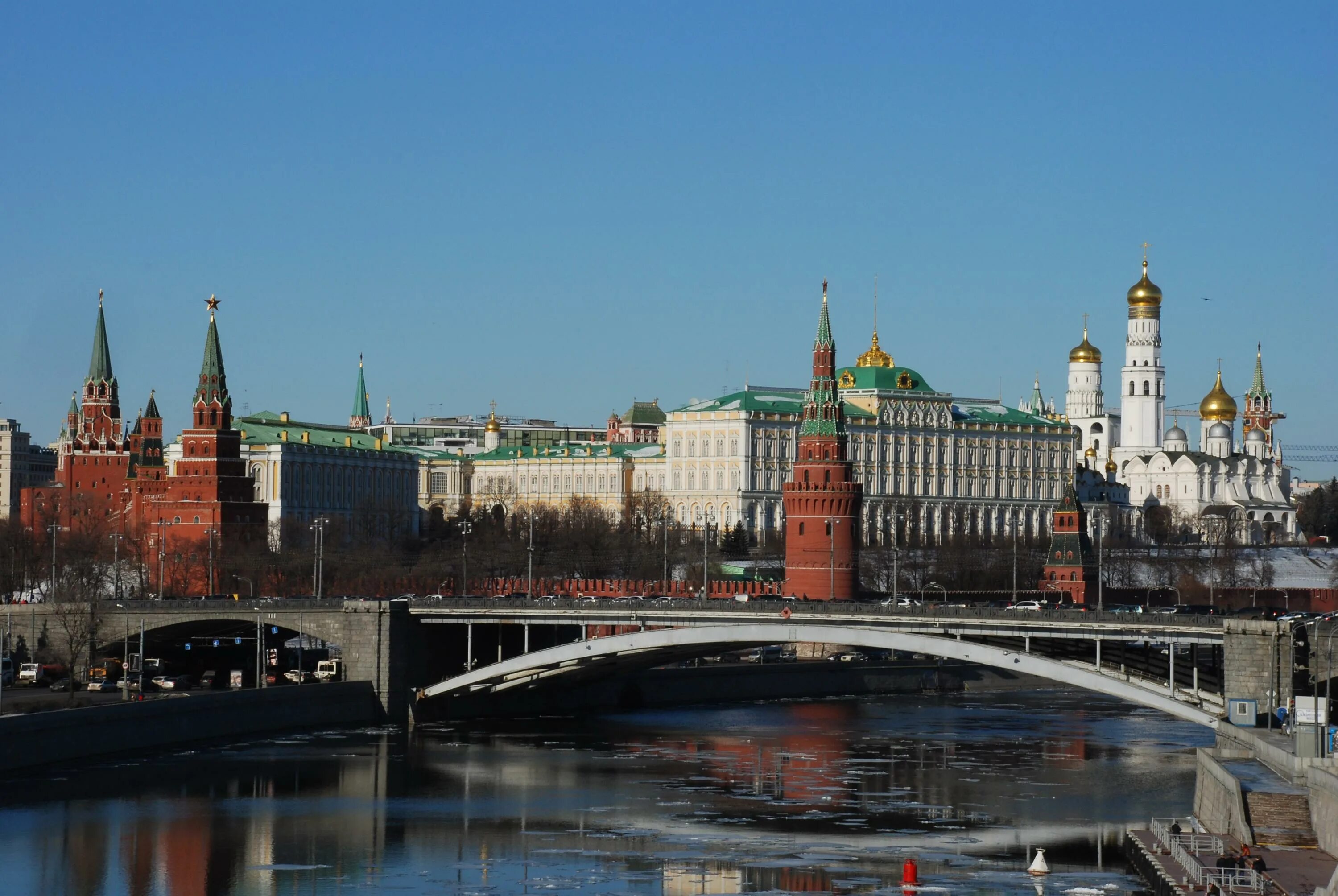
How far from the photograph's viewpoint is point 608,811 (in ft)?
186

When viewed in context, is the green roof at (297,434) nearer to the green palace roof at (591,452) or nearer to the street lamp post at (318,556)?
the green palace roof at (591,452)

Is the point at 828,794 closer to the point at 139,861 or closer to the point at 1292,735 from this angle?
the point at 1292,735

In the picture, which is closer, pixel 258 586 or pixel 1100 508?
pixel 258 586

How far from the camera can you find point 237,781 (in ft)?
200

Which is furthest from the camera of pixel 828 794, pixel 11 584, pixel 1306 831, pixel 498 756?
pixel 11 584

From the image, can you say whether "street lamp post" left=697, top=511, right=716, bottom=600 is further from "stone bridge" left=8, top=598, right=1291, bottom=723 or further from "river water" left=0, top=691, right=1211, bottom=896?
"river water" left=0, top=691, right=1211, bottom=896

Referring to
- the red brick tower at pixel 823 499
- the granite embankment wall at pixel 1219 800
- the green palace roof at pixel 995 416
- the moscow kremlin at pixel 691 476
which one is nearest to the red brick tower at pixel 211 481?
the moscow kremlin at pixel 691 476

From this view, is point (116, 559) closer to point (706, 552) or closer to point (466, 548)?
point (466, 548)

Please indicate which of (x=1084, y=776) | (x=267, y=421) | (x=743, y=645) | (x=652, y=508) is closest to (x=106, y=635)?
(x=743, y=645)

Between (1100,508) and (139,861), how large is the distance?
14326 centimetres

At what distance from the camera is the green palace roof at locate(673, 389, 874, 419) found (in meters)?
168

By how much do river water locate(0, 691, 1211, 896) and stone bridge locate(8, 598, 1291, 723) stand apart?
7.21 feet

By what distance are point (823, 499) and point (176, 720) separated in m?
46.3

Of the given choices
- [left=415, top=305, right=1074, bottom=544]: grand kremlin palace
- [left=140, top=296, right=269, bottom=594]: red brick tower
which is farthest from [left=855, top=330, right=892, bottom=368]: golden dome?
[left=140, top=296, right=269, bottom=594]: red brick tower
